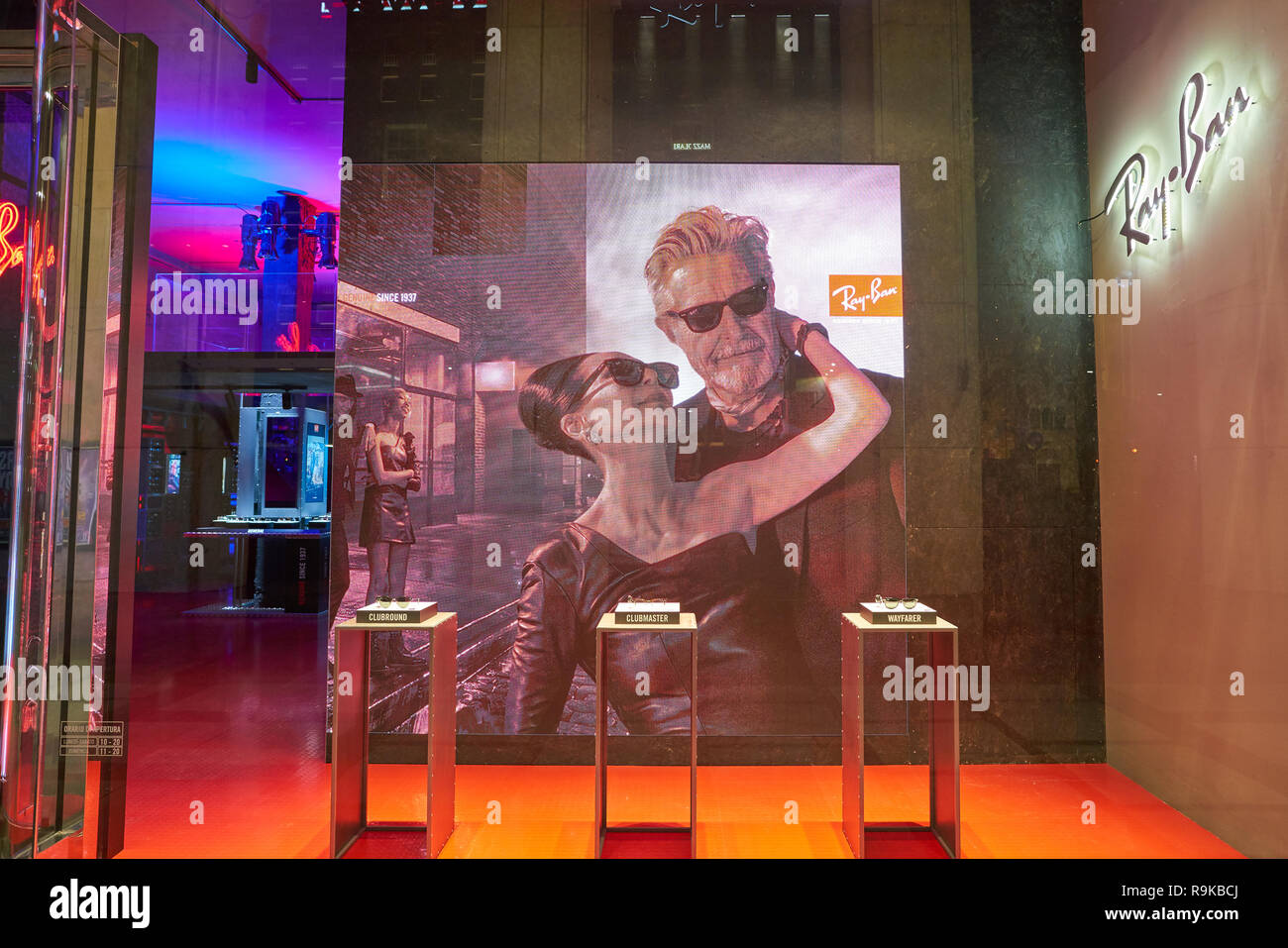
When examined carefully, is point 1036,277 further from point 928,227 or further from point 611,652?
point 611,652

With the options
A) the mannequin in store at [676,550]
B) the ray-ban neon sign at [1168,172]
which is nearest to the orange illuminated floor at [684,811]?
the mannequin in store at [676,550]

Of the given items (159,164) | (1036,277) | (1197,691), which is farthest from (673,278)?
(1197,691)

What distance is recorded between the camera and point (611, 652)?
12.1 feet

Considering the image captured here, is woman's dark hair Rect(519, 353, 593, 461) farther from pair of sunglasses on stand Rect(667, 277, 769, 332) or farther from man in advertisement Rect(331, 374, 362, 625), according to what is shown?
man in advertisement Rect(331, 374, 362, 625)

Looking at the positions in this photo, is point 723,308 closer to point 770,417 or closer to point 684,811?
point 770,417

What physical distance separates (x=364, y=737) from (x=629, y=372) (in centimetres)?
203

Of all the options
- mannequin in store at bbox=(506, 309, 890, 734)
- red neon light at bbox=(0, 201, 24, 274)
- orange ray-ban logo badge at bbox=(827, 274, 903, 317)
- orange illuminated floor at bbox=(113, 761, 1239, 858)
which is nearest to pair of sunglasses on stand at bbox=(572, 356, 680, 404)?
mannequin in store at bbox=(506, 309, 890, 734)

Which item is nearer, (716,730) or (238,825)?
(238,825)

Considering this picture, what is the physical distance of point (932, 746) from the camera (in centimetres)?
294

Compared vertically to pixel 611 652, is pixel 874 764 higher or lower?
lower

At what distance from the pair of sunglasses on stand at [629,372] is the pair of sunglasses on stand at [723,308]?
0.81ft

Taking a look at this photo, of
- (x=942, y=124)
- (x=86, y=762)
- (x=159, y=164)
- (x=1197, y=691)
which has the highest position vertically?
(x=942, y=124)

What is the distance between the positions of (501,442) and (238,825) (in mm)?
1963
